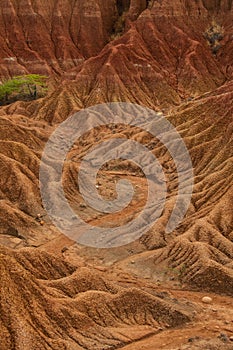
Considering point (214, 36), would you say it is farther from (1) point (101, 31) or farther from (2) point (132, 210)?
(2) point (132, 210)

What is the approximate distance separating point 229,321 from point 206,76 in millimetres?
79559

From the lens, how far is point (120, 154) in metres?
70.4

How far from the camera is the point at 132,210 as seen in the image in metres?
49.4

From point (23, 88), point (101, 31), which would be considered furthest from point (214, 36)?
point (23, 88)

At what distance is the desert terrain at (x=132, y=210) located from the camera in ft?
82.1

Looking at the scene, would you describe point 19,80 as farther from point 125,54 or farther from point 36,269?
point 36,269

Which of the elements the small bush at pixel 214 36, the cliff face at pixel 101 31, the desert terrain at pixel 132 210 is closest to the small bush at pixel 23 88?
the desert terrain at pixel 132 210

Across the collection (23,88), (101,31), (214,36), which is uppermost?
(214,36)

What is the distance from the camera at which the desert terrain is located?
2502cm

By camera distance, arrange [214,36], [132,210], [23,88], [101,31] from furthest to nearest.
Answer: [101,31] < [214,36] < [23,88] < [132,210]

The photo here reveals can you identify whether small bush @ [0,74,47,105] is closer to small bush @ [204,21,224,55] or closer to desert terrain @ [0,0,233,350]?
desert terrain @ [0,0,233,350]

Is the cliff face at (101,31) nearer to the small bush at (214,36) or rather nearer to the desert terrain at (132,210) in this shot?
the desert terrain at (132,210)

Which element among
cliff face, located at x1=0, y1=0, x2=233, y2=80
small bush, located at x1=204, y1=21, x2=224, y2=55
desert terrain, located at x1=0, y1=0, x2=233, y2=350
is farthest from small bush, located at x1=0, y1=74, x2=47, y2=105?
small bush, located at x1=204, y1=21, x2=224, y2=55

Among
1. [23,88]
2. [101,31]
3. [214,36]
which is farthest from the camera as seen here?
[101,31]
